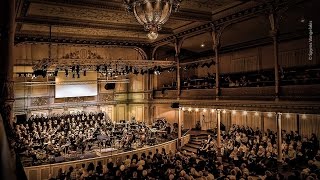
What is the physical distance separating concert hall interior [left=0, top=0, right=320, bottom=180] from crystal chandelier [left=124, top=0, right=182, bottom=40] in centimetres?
2

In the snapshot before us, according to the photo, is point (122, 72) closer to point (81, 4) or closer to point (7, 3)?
point (81, 4)

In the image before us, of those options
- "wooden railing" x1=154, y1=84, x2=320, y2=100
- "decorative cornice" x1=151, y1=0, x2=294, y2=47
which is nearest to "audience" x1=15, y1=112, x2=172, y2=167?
"wooden railing" x1=154, y1=84, x2=320, y2=100

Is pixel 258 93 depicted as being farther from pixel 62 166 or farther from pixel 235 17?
pixel 62 166

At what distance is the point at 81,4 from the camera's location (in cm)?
1102

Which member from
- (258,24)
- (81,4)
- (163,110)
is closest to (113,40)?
(163,110)

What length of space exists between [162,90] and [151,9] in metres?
14.2

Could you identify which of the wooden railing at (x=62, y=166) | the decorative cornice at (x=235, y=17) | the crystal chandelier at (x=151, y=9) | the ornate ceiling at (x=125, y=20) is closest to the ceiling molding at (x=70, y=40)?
the ornate ceiling at (x=125, y=20)

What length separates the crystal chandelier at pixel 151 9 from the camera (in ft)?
17.8

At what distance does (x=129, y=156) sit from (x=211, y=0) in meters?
8.54

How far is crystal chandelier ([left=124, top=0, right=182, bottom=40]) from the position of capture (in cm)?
542

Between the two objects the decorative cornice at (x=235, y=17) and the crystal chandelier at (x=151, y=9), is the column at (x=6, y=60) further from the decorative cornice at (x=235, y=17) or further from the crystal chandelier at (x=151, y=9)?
the decorative cornice at (x=235, y=17)

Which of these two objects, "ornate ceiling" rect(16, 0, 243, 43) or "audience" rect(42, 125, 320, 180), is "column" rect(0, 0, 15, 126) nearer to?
"audience" rect(42, 125, 320, 180)

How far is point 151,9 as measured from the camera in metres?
5.43

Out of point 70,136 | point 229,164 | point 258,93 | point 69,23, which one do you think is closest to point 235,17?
point 258,93
